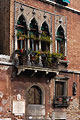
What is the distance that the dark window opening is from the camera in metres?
17.6

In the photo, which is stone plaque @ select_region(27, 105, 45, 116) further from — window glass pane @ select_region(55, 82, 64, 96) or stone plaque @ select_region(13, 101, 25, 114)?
window glass pane @ select_region(55, 82, 64, 96)

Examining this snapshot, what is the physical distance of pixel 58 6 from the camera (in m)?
19.4

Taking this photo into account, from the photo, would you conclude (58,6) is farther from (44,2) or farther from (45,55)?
(45,55)

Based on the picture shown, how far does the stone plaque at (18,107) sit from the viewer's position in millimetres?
16797

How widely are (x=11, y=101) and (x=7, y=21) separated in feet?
12.4

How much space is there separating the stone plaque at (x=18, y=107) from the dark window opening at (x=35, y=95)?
58cm

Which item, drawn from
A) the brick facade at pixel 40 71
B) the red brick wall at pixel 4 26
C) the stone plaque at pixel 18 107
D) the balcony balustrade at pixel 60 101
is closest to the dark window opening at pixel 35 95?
the brick facade at pixel 40 71

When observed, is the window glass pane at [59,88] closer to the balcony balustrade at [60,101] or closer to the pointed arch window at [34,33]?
the balcony balustrade at [60,101]

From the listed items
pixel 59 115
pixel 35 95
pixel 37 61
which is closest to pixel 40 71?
pixel 37 61

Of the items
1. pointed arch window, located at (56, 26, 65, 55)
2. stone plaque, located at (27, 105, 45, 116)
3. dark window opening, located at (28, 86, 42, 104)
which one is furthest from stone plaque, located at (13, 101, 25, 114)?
pointed arch window, located at (56, 26, 65, 55)

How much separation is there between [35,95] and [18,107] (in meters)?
1.30

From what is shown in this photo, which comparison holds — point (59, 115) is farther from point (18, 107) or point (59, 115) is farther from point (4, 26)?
point (4, 26)

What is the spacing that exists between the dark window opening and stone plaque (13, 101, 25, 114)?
578 mm

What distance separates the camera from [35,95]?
17875 mm
